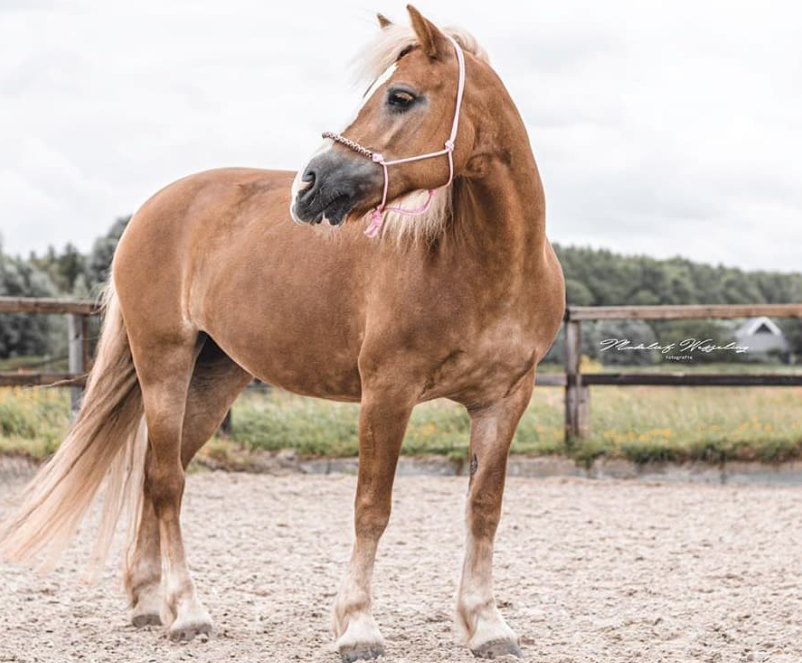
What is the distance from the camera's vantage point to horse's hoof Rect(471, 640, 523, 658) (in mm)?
3336

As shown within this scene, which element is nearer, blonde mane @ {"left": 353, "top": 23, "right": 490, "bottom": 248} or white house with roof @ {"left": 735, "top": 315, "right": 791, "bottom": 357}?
blonde mane @ {"left": 353, "top": 23, "right": 490, "bottom": 248}

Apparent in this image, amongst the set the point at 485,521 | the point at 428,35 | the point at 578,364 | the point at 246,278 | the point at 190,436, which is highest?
the point at 428,35

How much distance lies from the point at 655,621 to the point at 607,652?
18.8 inches


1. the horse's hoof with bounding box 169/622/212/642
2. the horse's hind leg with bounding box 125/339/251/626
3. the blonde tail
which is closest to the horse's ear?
the horse's hind leg with bounding box 125/339/251/626

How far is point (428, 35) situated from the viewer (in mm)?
2914

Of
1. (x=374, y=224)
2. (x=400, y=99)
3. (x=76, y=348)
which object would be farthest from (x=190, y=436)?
(x=76, y=348)

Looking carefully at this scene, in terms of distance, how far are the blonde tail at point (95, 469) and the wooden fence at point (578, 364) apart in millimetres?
3984

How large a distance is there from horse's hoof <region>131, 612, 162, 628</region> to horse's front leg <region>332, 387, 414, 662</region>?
36.8 inches

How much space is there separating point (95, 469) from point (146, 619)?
634mm

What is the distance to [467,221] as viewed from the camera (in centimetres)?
317

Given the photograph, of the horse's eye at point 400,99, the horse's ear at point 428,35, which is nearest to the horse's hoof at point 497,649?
the horse's eye at point 400,99

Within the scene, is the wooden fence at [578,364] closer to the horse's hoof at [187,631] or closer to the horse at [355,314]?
the horse at [355,314]

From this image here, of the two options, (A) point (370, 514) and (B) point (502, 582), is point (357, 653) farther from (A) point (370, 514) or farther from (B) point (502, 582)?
(B) point (502, 582)

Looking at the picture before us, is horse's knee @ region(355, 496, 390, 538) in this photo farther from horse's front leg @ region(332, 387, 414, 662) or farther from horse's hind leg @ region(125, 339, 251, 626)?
horse's hind leg @ region(125, 339, 251, 626)
